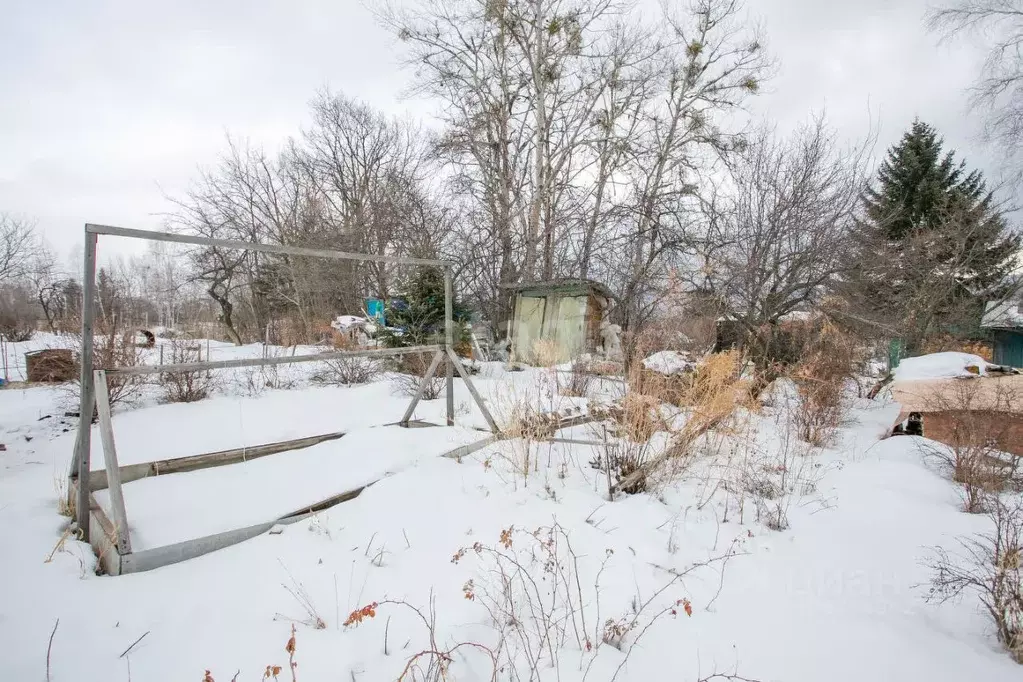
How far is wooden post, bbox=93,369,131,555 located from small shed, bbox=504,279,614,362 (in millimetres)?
10346

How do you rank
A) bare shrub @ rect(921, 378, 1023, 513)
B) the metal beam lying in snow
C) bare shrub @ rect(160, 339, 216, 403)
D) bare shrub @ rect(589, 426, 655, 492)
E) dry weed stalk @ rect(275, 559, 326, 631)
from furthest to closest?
bare shrub @ rect(160, 339, 216, 403) → bare shrub @ rect(921, 378, 1023, 513) → bare shrub @ rect(589, 426, 655, 492) → the metal beam lying in snow → dry weed stalk @ rect(275, 559, 326, 631)

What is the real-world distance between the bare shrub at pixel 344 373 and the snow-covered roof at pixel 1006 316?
71.1 ft

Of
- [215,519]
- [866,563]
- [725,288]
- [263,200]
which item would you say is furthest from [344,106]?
[866,563]

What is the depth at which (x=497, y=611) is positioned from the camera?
215cm

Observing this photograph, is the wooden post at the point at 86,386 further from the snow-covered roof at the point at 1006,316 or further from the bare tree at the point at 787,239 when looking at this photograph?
the snow-covered roof at the point at 1006,316

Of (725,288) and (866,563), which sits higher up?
(725,288)

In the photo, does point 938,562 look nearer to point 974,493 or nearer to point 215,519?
point 974,493

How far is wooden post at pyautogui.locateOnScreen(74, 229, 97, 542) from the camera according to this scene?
Answer: 2406 millimetres

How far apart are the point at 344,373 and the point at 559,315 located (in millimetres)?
6389

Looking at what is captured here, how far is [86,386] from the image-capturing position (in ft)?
8.30

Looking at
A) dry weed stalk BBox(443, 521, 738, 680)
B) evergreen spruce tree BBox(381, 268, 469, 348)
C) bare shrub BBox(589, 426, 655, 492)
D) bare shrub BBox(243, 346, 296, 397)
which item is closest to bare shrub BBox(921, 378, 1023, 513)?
bare shrub BBox(589, 426, 655, 492)

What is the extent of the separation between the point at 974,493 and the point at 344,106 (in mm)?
27030

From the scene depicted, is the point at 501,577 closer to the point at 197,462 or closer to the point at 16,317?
the point at 197,462

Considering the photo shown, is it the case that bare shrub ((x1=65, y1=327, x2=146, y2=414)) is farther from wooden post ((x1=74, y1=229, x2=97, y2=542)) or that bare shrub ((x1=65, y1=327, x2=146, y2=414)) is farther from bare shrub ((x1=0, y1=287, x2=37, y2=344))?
bare shrub ((x1=0, y1=287, x2=37, y2=344))
